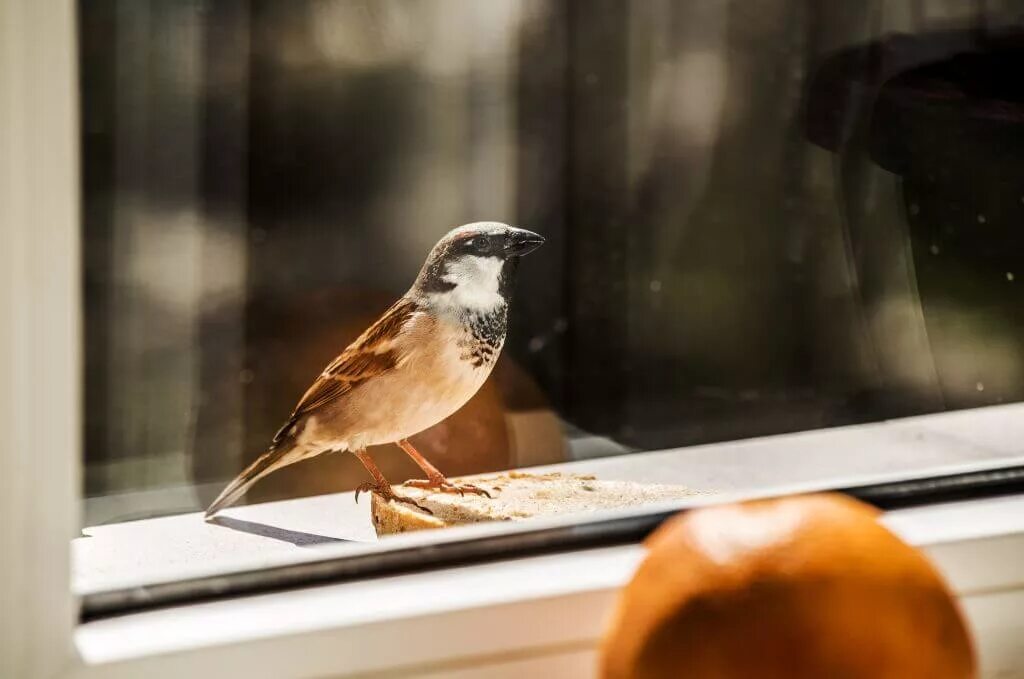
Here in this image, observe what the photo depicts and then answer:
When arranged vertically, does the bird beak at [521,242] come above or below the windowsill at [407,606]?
above

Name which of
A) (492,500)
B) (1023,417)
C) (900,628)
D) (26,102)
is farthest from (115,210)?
(1023,417)

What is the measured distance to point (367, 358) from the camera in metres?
0.69

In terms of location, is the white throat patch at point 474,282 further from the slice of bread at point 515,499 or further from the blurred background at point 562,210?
the slice of bread at point 515,499

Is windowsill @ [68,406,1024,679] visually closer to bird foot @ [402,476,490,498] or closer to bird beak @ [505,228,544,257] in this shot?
bird foot @ [402,476,490,498]

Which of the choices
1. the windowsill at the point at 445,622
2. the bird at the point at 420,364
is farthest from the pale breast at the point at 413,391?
the windowsill at the point at 445,622

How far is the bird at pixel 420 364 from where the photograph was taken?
2.24 feet

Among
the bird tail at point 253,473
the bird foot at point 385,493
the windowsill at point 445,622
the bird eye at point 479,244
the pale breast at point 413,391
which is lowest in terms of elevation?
the windowsill at point 445,622

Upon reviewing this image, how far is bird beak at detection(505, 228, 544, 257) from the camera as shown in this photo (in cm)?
73

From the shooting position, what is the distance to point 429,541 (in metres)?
0.66

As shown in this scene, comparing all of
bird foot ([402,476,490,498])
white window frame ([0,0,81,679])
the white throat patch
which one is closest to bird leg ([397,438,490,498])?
bird foot ([402,476,490,498])

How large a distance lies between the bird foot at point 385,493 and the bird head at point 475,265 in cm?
14

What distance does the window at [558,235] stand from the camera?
2.01 feet

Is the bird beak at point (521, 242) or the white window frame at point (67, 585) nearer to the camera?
the white window frame at point (67, 585)

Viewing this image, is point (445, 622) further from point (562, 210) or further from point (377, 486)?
point (562, 210)
